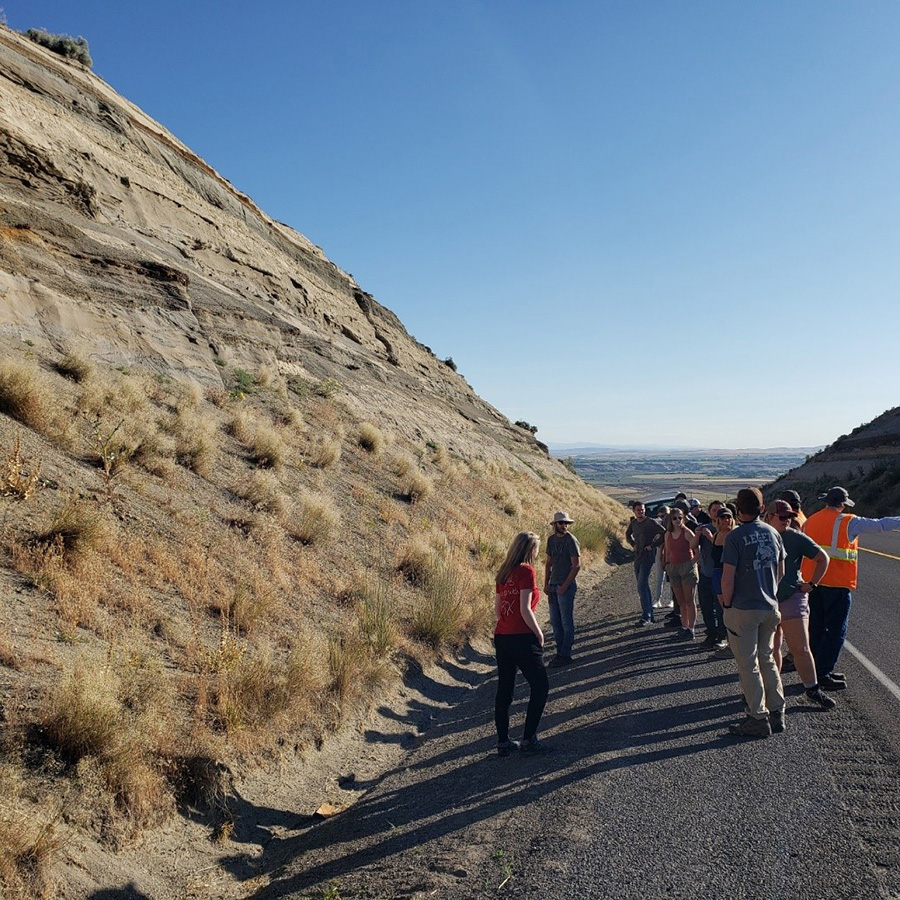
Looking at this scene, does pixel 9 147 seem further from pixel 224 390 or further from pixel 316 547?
pixel 316 547

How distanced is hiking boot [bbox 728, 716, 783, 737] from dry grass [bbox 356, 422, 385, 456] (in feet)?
37.6

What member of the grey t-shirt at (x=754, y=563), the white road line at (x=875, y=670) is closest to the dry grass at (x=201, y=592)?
Answer: the grey t-shirt at (x=754, y=563)

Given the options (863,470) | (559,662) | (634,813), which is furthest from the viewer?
(863,470)

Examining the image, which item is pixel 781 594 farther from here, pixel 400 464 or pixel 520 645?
pixel 400 464

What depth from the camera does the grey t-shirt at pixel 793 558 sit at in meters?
6.49

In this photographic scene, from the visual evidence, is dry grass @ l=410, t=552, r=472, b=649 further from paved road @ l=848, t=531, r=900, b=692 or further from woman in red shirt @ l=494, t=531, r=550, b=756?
paved road @ l=848, t=531, r=900, b=692

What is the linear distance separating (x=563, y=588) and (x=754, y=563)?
11.2ft

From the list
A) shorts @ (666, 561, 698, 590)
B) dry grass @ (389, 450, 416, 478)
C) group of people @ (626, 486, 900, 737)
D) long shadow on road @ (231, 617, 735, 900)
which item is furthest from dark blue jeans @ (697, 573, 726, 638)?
dry grass @ (389, 450, 416, 478)

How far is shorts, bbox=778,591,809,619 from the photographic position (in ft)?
21.4

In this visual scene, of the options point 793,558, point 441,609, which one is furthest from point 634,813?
point 441,609

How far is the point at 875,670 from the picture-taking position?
293 inches

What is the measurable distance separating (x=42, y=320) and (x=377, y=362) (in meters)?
14.3

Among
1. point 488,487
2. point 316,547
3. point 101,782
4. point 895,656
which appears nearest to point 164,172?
point 488,487

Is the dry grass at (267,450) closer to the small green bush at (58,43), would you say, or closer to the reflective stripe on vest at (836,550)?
the reflective stripe on vest at (836,550)
